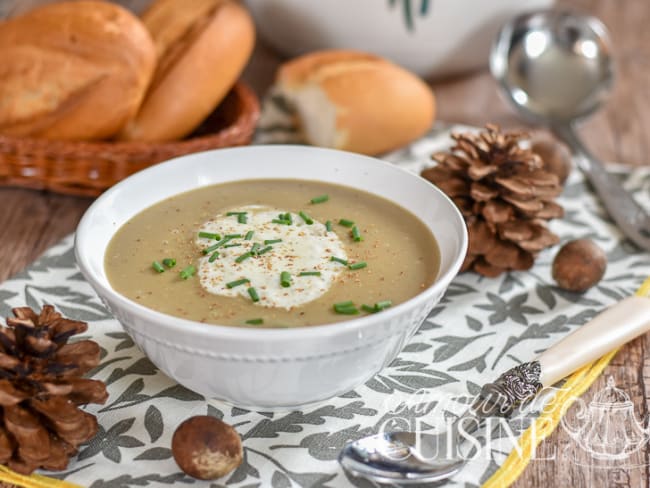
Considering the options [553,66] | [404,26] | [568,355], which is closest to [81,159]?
[404,26]

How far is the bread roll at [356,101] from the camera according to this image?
2189 millimetres

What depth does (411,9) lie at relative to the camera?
247 centimetres

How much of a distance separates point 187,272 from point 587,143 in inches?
56.7

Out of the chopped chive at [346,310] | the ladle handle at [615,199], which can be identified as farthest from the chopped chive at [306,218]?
the ladle handle at [615,199]

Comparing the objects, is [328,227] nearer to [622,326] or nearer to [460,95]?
[622,326]

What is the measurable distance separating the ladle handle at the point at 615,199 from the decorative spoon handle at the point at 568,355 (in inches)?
15.0

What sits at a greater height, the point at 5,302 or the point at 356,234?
the point at 356,234

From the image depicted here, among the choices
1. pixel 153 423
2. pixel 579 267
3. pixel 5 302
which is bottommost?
pixel 5 302

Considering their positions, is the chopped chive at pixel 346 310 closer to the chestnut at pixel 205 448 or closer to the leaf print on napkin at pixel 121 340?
the chestnut at pixel 205 448

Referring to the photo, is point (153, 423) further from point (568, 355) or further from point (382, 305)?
point (568, 355)

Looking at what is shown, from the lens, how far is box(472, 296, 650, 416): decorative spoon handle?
134cm

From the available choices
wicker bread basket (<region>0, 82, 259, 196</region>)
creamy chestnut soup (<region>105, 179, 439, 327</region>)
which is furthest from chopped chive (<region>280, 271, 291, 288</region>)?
wicker bread basket (<region>0, 82, 259, 196</region>)

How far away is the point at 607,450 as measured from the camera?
4.28ft

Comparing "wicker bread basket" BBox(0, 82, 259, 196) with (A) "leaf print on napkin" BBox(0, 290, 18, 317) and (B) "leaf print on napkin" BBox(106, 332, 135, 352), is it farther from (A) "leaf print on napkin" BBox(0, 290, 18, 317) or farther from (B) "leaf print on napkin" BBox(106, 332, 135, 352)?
(B) "leaf print on napkin" BBox(106, 332, 135, 352)
